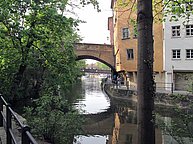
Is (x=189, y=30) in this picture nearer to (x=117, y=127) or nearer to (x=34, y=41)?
(x=117, y=127)

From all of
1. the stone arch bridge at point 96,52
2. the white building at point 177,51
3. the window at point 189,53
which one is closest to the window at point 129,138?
the white building at point 177,51

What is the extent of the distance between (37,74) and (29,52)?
15.2ft

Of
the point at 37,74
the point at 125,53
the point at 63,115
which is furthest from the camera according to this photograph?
Result: the point at 125,53

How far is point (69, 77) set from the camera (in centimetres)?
1477

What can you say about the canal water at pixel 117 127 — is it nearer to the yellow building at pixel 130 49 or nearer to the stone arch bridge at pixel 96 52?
the yellow building at pixel 130 49

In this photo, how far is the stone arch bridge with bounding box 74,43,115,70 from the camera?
45406mm

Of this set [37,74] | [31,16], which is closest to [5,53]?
[31,16]

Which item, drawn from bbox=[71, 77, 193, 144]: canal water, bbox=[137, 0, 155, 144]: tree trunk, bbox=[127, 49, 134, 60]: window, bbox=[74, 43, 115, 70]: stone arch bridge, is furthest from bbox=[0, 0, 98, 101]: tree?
bbox=[74, 43, 115, 70]: stone arch bridge

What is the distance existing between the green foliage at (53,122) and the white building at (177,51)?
2605 centimetres

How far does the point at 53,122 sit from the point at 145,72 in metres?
6.07

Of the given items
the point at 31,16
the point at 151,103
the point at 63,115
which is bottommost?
the point at 63,115

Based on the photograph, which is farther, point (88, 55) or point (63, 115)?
point (88, 55)

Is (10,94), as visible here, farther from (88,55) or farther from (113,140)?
(88,55)

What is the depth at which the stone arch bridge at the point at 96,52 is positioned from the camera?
149 feet
